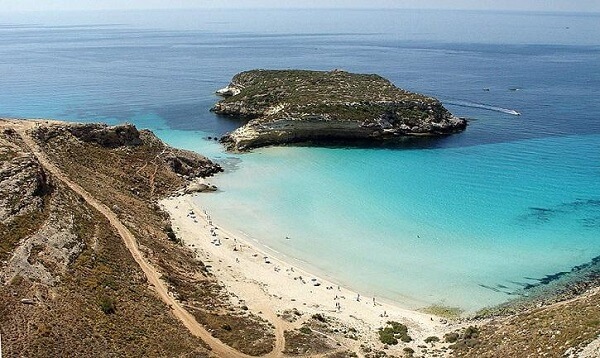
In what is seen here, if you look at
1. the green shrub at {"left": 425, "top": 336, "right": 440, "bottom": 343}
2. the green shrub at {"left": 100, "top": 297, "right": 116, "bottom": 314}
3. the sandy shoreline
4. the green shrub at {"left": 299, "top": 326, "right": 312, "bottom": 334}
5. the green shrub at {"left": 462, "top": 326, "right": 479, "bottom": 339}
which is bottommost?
the sandy shoreline

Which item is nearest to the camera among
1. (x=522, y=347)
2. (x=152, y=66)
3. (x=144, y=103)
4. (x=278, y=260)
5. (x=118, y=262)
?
(x=522, y=347)

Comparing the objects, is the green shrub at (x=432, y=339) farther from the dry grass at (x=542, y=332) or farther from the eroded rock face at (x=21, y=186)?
the eroded rock face at (x=21, y=186)

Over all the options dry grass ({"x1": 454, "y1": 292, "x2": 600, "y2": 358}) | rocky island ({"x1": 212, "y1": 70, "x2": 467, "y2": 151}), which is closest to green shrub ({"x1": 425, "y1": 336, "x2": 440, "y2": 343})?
dry grass ({"x1": 454, "y1": 292, "x2": 600, "y2": 358})

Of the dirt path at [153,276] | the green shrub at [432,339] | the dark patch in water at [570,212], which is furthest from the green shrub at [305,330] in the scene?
the dark patch in water at [570,212]

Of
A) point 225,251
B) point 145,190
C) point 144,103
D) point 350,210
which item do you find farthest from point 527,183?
point 144,103

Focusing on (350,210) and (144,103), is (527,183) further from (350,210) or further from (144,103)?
(144,103)

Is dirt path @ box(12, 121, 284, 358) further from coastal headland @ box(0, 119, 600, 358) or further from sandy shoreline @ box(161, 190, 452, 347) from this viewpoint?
sandy shoreline @ box(161, 190, 452, 347)

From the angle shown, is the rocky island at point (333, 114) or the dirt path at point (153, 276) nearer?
the dirt path at point (153, 276)
